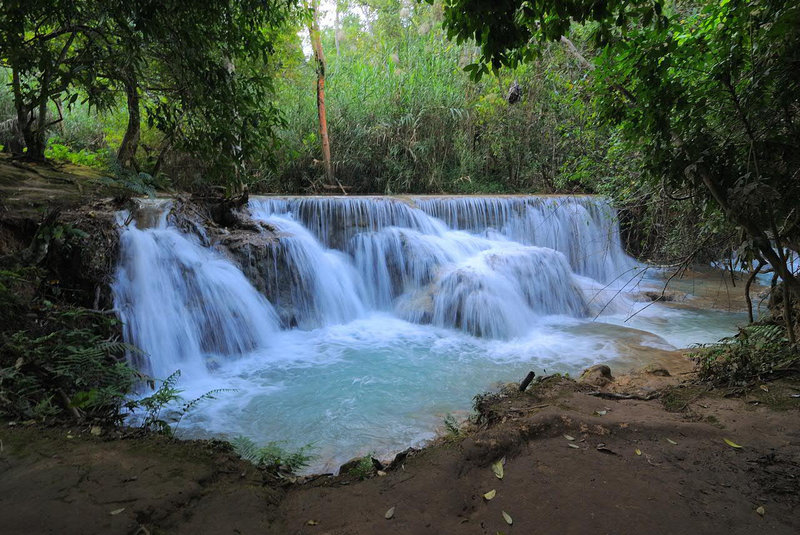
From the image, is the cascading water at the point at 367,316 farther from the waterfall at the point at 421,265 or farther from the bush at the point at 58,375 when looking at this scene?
the bush at the point at 58,375

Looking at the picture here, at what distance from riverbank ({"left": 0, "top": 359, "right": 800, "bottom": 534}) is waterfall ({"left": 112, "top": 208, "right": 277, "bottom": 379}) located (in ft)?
8.87

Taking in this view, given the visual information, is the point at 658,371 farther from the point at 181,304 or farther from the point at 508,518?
the point at 181,304

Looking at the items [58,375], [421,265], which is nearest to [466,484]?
[58,375]

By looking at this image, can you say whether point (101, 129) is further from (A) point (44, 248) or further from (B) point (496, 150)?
(B) point (496, 150)

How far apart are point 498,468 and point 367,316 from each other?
5954mm

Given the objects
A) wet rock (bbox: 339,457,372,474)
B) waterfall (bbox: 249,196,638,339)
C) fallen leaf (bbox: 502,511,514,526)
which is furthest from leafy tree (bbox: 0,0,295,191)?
waterfall (bbox: 249,196,638,339)

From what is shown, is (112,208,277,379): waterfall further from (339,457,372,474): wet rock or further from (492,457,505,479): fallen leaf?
(492,457,505,479): fallen leaf

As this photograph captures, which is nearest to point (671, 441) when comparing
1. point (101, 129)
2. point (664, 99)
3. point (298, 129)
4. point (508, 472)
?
point (508, 472)

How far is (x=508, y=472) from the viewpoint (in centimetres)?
229

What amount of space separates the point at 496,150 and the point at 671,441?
13.3 meters

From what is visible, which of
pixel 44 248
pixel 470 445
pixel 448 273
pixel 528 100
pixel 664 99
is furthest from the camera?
pixel 528 100

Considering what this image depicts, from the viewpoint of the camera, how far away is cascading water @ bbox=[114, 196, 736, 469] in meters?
4.63

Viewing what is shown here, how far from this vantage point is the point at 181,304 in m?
5.80

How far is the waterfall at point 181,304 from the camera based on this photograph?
5188mm
